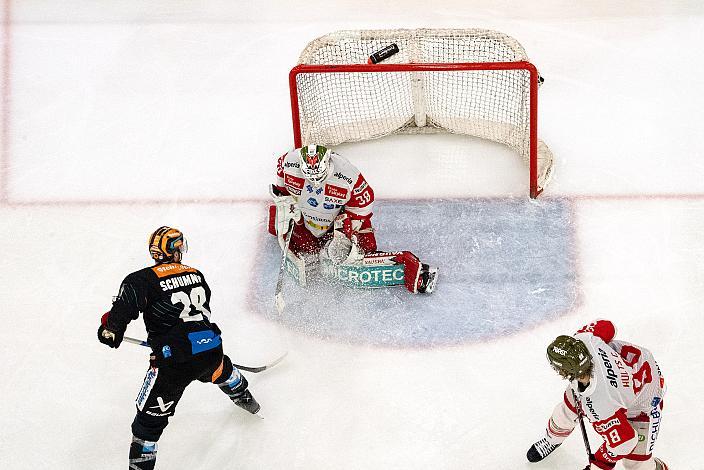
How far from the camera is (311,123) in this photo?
20.3 feet

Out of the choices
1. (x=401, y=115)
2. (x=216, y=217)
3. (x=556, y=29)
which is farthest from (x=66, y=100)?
(x=556, y=29)

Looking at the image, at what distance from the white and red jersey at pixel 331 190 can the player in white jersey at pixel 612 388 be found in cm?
146

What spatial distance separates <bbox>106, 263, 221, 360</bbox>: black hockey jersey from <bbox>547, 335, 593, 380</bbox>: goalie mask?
1.43 metres

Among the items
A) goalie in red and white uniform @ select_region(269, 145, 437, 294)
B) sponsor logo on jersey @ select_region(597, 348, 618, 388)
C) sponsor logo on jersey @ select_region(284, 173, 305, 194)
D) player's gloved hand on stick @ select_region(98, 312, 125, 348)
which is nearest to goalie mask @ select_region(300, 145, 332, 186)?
goalie in red and white uniform @ select_region(269, 145, 437, 294)

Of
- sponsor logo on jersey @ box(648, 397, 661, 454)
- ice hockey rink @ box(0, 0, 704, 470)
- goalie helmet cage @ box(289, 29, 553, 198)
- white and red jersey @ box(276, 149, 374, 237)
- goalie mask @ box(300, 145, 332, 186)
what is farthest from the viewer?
goalie helmet cage @ box(289, 29, 553, 198)

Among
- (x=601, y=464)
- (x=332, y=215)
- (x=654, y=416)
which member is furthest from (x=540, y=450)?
(x=332, y=215)

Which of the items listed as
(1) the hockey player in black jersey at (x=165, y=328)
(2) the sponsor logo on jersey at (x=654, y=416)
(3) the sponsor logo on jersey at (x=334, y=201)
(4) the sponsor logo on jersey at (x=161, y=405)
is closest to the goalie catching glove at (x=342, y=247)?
(3) the sponsor logo on jersey at (x=334, y=201)

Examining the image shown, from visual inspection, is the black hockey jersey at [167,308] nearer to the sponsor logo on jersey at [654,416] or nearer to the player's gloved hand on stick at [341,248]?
the player's gloved hand on stick at [341,248]

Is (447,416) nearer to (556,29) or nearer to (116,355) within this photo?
(116,355)

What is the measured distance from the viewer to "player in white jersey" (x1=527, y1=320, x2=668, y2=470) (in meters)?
4.14

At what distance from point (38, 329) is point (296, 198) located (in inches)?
55.6

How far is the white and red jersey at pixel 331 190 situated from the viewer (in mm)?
5367

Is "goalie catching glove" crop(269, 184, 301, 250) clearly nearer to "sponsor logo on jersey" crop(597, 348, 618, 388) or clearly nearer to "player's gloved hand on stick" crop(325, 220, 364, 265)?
"player's gloved hand on stick" crop(325, 220, 364, 265)

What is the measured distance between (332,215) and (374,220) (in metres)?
0.52
